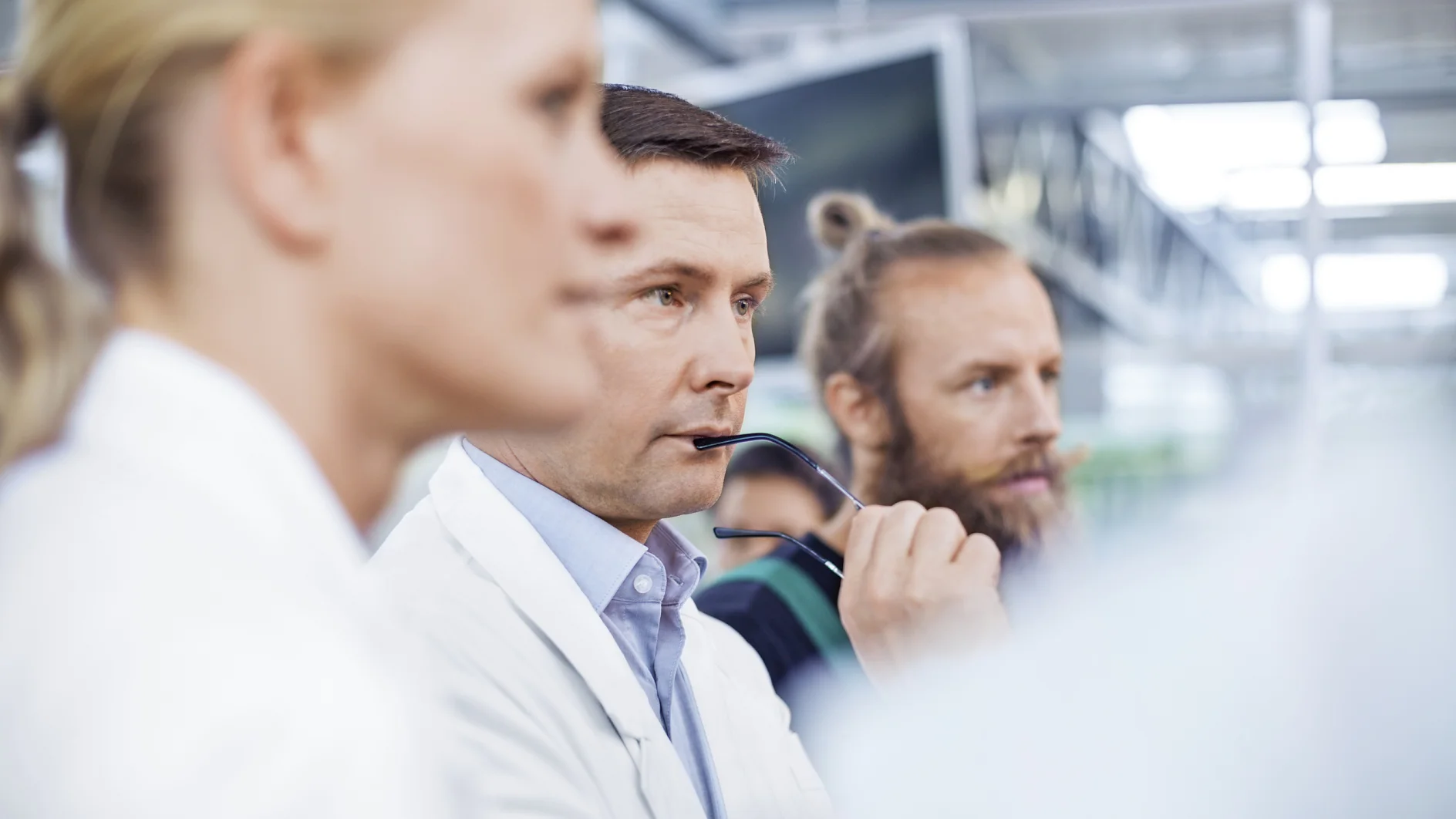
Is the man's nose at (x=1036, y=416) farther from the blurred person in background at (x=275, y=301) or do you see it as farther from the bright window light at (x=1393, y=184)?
the bright window light at (x=1393, y=184)

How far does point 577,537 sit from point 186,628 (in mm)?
525

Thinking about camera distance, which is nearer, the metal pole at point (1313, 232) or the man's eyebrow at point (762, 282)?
the man's eyebrow at point (762, 282)

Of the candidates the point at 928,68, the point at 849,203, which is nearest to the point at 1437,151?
the point at 928,68

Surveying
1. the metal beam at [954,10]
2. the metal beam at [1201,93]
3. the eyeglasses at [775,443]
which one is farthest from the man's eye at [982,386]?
the metal beam at [1201,93]

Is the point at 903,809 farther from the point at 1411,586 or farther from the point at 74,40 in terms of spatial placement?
the point at 74,40

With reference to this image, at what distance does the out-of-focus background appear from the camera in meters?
2.16

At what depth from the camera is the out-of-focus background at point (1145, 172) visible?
7.10 ft

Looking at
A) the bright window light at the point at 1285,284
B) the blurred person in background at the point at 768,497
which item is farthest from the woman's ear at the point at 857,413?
the bright window light at the point at 1285,284

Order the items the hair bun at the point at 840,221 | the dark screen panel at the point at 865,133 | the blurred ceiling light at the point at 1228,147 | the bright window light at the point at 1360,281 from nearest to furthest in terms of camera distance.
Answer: the hair bun at the point at 840,221 → the dark screen panel at the point at 865,133 → the bright window light at the point at 1360,281 → the blurred ceiling light at the point at 1228,147

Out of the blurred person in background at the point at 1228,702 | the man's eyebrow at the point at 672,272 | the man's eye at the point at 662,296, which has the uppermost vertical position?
the man's eyebrow at the point at 672,272

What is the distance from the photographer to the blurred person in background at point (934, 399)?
1.22 meters

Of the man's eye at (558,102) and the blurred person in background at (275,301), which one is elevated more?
the man's eye at (558,102)

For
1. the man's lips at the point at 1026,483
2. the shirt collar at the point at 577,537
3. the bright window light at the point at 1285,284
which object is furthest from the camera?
the bright window light at the point at 1285,284

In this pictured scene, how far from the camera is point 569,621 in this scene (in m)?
0.77
